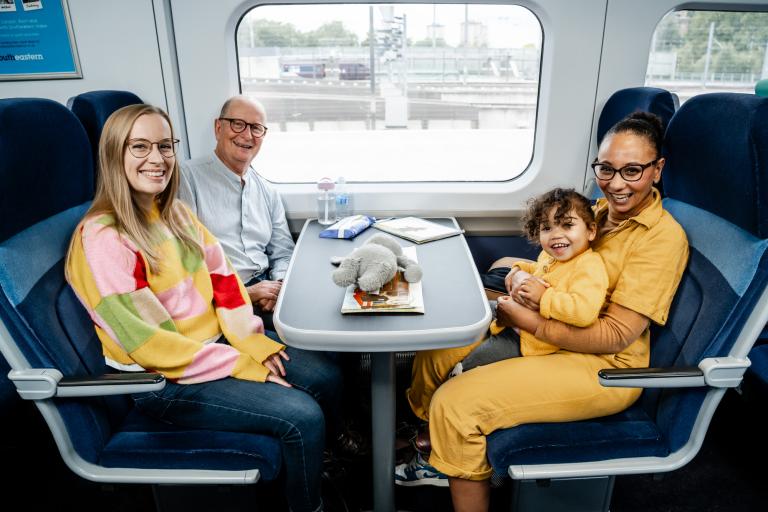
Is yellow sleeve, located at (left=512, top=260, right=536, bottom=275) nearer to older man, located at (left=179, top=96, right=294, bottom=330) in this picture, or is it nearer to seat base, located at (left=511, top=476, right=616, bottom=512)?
seat base, located at (left=511, top=476, right=616, bottom=512)

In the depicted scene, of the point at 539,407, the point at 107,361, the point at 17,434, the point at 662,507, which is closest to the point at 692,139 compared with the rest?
the point at 539,407

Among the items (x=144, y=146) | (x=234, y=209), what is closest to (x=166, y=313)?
(x=144, y=146)

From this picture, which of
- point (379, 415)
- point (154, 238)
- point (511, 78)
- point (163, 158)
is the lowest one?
point (379, 415)

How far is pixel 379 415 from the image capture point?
5.42 feet

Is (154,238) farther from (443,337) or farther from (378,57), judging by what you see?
(378,57)

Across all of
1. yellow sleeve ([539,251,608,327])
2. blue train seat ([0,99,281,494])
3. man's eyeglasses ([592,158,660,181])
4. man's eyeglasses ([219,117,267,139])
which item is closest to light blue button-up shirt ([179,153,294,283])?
man's eyeglasses ([219,117,267,139])

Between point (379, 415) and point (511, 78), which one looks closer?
point (379, 415)

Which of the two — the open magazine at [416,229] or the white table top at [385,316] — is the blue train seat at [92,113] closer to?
the white table top at [385,316]

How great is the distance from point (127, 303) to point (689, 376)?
4.97 ft

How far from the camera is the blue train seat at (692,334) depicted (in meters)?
1.27

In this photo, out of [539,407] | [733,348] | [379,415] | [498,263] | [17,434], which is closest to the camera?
[733,348]

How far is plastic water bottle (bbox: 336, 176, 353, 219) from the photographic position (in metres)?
2.53

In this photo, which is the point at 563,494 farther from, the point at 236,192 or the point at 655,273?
the point at 236,192

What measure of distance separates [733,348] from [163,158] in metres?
1.71
